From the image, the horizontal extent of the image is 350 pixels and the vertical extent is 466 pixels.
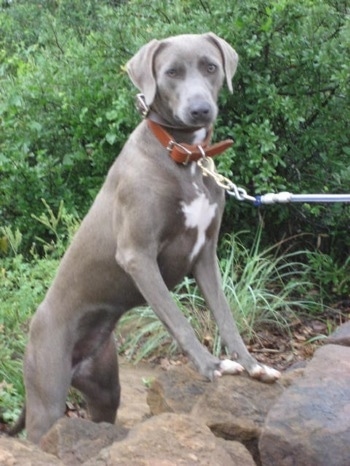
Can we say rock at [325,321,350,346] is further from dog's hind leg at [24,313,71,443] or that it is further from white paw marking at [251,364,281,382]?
dog's hind leg at [24,313,71,443]

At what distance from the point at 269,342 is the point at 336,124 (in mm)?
1709

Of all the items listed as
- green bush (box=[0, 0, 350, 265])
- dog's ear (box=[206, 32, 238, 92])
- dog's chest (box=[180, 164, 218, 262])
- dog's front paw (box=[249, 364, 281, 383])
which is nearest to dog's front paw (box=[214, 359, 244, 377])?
dog's front paw (box=[249, 364, 281, 383])

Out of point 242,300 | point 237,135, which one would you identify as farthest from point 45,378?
point 237,135

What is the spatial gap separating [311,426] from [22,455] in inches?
43.9

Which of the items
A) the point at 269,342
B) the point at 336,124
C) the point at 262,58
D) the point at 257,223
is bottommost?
the point at 269,342

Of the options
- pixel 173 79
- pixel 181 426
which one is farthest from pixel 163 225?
pixel 181 426

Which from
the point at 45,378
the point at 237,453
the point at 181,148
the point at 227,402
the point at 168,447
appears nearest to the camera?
the point at 168,447

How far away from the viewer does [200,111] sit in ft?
14.7

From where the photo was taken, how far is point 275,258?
24.9 ft

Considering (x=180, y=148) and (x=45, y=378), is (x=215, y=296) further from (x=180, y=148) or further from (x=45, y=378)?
(x=45, y=378)

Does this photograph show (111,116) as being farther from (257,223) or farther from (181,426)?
(181,426)

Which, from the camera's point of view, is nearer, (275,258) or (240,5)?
(240,5)

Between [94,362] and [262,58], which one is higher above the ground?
[262,58]

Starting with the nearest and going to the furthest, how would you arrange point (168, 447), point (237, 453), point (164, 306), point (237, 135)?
point (168, 447), point (237, 453), point (164, 306), point (237, 135)
